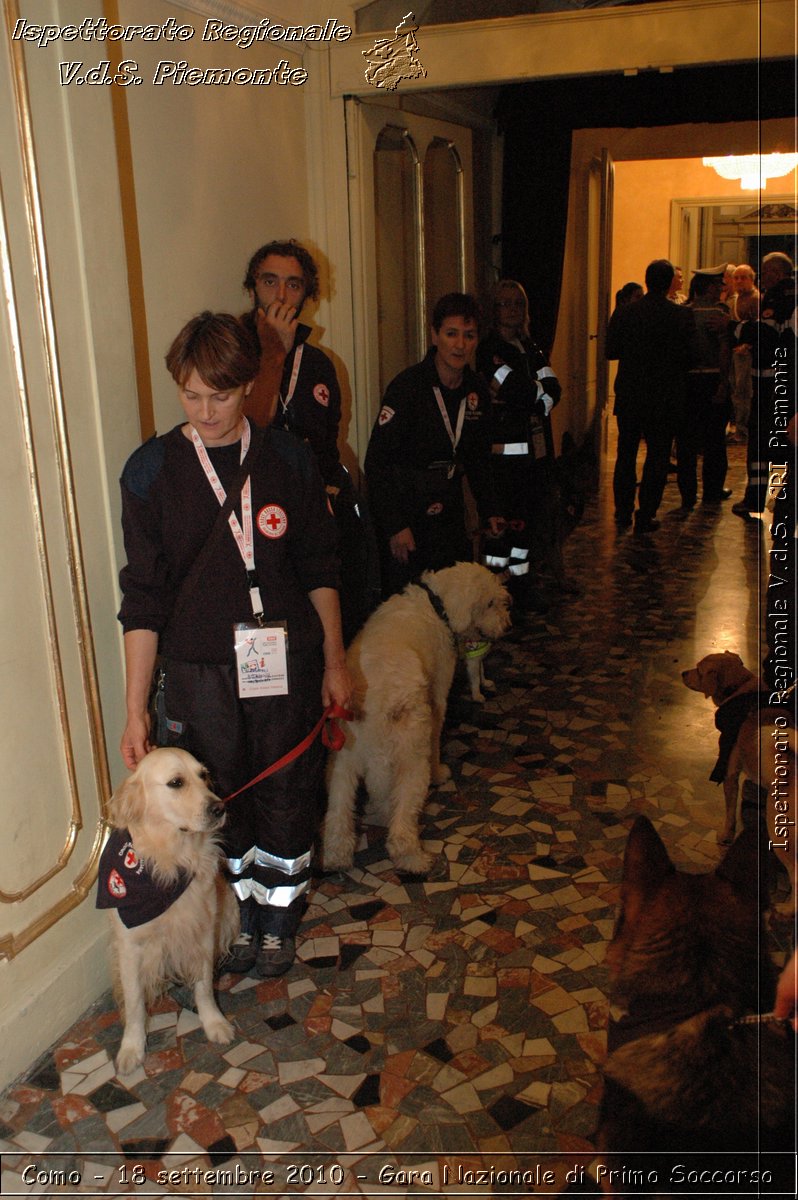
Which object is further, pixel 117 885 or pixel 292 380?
pixel 292 380

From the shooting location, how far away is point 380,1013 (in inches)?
103

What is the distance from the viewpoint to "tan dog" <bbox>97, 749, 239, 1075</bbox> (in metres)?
2.34

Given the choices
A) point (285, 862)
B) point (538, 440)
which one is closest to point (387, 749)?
point (285, 862)

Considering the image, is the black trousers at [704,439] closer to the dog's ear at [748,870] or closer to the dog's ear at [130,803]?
the dog's ear at [130,803]

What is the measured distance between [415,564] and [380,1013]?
2.03 m

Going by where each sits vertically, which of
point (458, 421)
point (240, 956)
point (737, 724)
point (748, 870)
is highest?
point (458, 421)

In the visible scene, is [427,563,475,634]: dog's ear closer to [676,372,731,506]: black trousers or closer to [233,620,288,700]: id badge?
[233,620,288,700]: id badge

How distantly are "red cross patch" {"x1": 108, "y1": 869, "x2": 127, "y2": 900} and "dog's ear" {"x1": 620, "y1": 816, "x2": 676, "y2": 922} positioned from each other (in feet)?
4.40

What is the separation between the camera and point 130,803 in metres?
2.34

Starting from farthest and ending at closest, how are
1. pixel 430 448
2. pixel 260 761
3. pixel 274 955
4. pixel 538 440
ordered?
pixel 538 440 → pixel 430 448 → pixel 274 955 → pixel 260 761

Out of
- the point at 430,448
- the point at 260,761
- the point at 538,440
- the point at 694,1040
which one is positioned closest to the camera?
the point at 694,1040

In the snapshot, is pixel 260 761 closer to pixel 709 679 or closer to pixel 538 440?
pixel 709 679

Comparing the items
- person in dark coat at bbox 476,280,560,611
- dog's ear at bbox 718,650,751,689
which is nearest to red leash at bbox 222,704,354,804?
dog's ear at bbox 718,650,751,689

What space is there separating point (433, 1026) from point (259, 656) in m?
1.07
